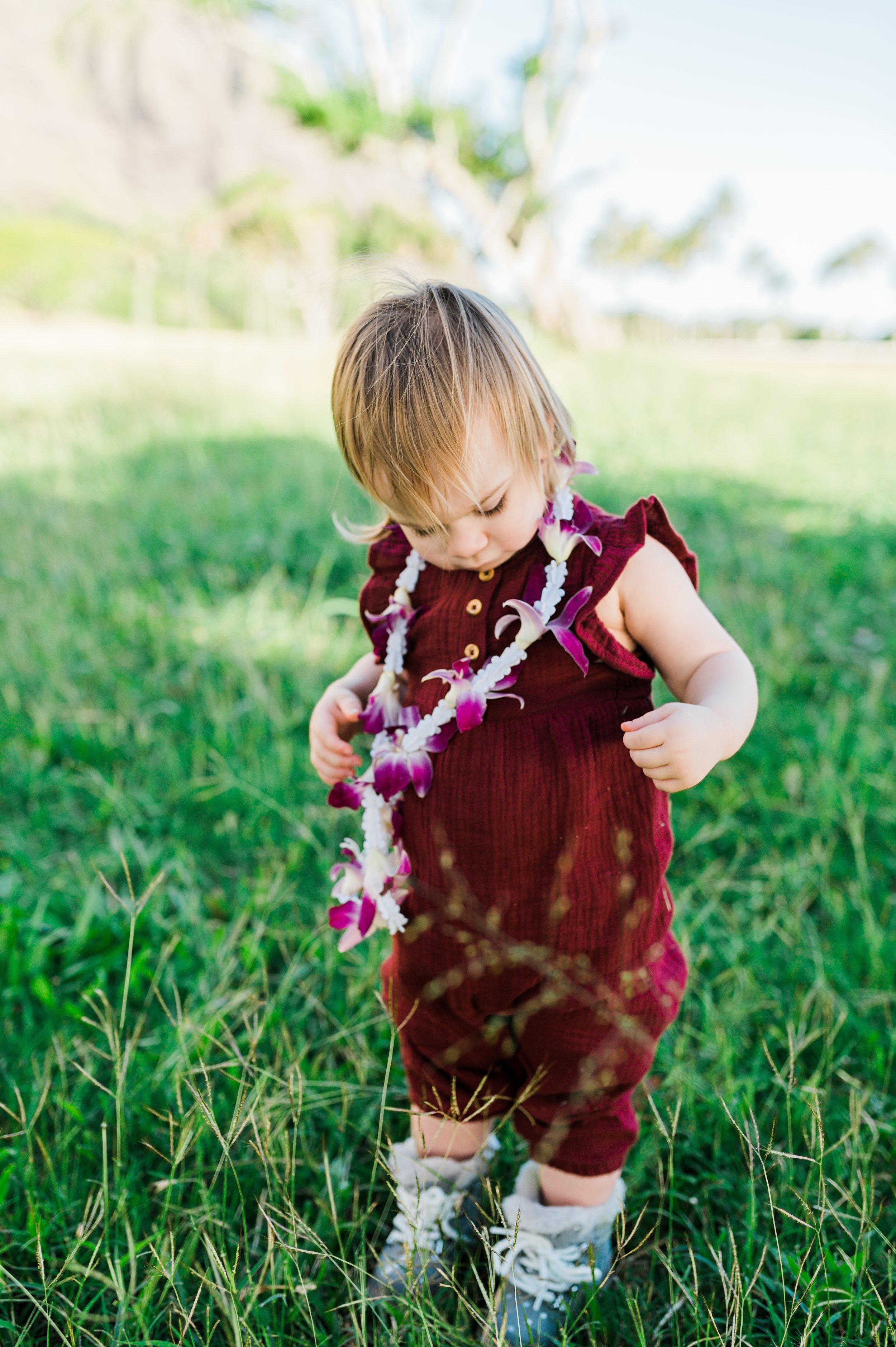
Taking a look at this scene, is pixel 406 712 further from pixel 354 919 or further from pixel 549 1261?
pixel 549 1261

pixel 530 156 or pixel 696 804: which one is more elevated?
pixel 530 156

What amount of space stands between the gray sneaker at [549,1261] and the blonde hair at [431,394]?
3.38 ft

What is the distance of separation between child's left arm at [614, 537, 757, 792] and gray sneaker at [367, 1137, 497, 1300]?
642 mm

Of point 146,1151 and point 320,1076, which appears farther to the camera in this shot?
point 320,1076

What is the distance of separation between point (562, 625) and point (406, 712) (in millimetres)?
297

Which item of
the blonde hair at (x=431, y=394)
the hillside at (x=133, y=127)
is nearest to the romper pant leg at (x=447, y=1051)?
the blonde hair at (x=431, y=394)

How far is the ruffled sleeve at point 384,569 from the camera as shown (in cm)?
137

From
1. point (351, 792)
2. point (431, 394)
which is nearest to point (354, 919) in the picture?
point (351, 792)

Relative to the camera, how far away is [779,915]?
1.84 metres

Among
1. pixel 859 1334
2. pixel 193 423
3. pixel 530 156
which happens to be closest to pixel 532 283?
pixel 530 156

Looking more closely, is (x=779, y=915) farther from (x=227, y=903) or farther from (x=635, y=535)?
(x=227, y=903)

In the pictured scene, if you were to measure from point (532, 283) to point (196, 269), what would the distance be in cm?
3413

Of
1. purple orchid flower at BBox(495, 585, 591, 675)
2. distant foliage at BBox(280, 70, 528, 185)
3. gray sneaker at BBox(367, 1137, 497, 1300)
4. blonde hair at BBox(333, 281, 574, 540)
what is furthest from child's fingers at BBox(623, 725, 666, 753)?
distant foliage at BBox(280, 70, 528, 185)

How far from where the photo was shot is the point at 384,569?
4.54 feet
